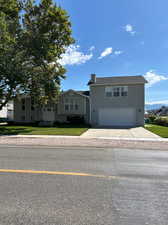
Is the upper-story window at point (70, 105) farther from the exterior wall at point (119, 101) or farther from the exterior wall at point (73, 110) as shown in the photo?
the exterior wall at point (119, 101)

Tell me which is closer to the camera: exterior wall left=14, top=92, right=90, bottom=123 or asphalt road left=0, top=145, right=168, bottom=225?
asphalt road left=0, top=145, right=168, bottom=225

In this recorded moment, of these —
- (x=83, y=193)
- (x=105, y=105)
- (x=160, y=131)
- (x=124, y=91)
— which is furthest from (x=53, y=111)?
(x=83, y=193)

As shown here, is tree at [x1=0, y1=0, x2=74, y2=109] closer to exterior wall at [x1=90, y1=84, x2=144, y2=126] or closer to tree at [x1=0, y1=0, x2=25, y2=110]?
tree at [x1=0, y1=0, x2=25, y2=110]

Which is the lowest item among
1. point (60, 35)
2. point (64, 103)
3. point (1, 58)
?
point (64, 103)

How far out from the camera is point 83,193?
325 centimetres

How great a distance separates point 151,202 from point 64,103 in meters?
22.7

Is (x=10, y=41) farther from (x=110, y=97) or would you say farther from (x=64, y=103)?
(x=110, y=97)

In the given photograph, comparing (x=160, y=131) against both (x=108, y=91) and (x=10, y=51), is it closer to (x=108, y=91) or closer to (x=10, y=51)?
(x=108, y=91)

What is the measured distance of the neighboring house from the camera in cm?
2170

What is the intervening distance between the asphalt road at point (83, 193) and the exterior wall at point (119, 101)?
17.2 meters

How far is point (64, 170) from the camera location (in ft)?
15.2

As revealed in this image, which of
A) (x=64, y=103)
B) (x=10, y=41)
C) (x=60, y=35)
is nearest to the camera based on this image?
(x=10, y=41)

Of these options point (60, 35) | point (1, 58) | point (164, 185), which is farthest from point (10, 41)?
point (164, 185)

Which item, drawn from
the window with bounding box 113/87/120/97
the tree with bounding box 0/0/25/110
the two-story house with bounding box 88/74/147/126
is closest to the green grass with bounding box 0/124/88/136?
the tree with bounding box 0/0/25/110
